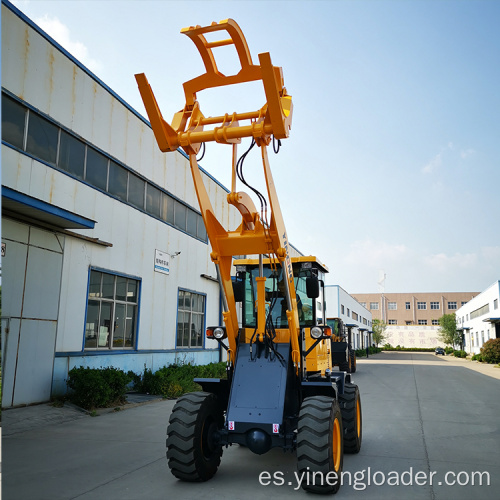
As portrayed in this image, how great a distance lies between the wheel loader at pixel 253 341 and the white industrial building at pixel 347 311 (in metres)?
29.3

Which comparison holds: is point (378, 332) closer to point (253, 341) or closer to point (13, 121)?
point (13, 121)

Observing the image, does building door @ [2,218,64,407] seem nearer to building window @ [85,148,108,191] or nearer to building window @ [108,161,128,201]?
building window @ [85,148,108,191]

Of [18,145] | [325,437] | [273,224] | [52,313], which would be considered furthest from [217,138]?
[52,313]

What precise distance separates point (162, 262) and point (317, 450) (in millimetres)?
11447

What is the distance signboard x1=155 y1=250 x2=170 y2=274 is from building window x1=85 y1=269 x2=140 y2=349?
1.22 metres

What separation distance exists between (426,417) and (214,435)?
6780 millimetres

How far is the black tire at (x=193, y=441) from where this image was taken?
202 inches

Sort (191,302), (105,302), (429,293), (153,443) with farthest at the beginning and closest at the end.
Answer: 1. (429,293)
2. (191,302)
3. (105,302)
4. (153,443)

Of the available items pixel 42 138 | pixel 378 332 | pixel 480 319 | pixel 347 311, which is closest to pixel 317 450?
pixel 42 138

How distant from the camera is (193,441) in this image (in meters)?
5.12

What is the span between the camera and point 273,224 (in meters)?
5.48

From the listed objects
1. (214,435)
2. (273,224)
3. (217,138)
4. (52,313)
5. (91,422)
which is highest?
(217,138)

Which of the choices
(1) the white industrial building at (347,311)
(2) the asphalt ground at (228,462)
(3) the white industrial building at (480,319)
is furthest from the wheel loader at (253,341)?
(3) the white industrial building at (480,319)

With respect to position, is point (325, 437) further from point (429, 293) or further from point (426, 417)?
point (429, 293)
